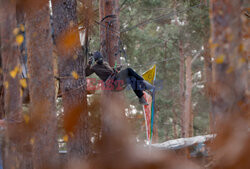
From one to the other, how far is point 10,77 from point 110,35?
5568 mm

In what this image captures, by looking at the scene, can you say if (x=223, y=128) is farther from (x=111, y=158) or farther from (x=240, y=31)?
(x=111, y=158)

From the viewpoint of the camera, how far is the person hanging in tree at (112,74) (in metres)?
7.54

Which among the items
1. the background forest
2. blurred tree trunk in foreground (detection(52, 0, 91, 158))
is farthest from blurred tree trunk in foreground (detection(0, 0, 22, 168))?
blurred tree trunk in foreground (detection(52, 0, 91, 158))

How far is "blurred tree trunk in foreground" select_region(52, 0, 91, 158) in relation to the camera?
661cm

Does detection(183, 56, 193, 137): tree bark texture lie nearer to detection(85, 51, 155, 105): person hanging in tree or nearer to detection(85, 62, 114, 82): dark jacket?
detection(85, 51, 155, 105): person hanging in tree

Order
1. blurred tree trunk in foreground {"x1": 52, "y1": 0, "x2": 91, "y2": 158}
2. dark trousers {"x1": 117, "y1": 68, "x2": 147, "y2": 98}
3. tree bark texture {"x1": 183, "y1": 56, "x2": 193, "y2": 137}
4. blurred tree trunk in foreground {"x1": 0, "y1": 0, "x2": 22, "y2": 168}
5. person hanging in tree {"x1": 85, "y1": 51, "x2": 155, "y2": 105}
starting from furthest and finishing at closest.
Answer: tree bark texture {"x1": 183, "y1": 56, "x2": 193, "y2": 137}, dark trousers {"x1": 117, "y1": 68, "x2": 147, "y2": 98}, person hanging in tree {"x1": 85, "y1": 51, "x2": 155, "y2": 105}, blurred tree trunk in foreground {"x1": 52, "y1": 0, "x2": 91, "y2": 158}, blurred tree trunk in foreground {"x1": 0, "y1": 0, "x2": 22, "y2": 168}

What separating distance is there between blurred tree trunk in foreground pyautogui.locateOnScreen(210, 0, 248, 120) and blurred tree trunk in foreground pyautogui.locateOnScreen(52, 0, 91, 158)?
3735 millimetres

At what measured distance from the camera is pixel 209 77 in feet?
46.9

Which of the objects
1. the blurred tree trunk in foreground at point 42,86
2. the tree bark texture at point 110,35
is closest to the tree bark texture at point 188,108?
the tree bark texture at point 110,35

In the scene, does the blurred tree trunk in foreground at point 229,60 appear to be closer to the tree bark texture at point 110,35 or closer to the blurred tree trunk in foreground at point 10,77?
the blurred tree trunk in foreground at point 10,77

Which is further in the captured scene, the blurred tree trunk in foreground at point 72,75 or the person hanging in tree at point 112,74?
the person hanging in tree at point 112,74

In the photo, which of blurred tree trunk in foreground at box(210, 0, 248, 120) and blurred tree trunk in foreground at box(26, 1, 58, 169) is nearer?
blurred tree trunk in foreground at box(210, 0, 248, 120)

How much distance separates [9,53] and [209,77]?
37.9 ft

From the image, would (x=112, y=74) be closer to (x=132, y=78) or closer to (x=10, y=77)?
(x=132, y=78)
